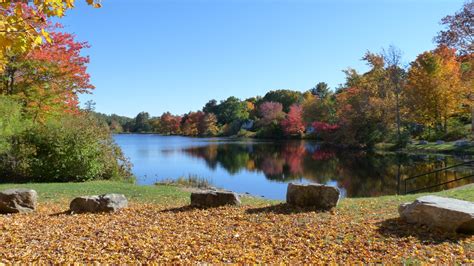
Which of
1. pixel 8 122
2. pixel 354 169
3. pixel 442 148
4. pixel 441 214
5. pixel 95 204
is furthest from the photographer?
pixel 442 148

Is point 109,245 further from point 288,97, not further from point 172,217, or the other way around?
point 288,97

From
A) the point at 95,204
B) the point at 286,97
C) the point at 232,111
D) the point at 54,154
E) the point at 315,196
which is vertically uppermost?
the point at 286,97

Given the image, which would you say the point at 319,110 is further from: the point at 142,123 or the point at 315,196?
the point at 142,123

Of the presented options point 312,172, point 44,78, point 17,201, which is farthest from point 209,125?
point 17,201

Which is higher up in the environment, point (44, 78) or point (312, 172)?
point (44, 78)

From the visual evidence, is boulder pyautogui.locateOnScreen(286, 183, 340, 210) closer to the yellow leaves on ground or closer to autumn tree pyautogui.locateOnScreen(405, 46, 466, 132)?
the yellow leaves on ground

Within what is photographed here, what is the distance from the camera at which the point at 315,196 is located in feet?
29.2

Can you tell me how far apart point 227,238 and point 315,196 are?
10.5 ft

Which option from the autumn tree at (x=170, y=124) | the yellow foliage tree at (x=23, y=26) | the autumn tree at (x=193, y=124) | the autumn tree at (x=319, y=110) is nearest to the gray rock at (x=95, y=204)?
the yellow foliage tree at (x=23, y=26)

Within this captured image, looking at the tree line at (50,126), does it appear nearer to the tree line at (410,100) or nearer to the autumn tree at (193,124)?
the tree line at (410,100)

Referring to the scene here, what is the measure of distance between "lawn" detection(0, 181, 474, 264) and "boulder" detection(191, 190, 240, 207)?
324 mm

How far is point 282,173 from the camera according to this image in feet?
80.8

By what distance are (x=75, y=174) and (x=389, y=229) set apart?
13.9 metres

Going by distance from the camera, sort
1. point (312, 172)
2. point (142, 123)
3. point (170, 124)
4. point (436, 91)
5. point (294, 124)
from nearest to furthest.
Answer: point (312, 172)
point (436, 91)
point (294, 124)
point (170, 124)
point (142, 123)
